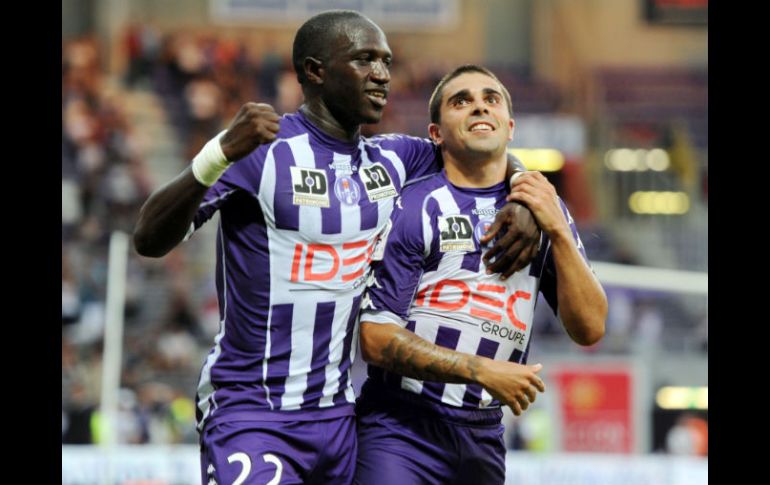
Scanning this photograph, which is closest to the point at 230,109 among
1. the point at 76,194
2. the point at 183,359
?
the point at 76,194

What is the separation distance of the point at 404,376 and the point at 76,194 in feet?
42.5

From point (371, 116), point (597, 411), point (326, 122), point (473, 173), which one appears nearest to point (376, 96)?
point (371, 116)

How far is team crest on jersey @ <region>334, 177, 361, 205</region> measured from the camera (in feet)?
16.3

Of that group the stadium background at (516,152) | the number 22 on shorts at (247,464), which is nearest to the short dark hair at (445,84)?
the number 22 on shorts at (247,464)

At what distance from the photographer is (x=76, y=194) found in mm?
17188

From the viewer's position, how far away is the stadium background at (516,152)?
1232 cm

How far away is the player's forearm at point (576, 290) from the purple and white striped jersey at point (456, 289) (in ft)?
0.61

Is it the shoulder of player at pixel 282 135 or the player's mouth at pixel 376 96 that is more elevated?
the player's mouth at pixel 376 96

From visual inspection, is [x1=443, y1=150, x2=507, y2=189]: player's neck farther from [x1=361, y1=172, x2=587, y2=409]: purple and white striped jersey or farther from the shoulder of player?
the shoulder of player

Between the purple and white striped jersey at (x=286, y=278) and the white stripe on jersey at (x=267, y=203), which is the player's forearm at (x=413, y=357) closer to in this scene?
the purple and white striped jersey at (x=286, y=278)

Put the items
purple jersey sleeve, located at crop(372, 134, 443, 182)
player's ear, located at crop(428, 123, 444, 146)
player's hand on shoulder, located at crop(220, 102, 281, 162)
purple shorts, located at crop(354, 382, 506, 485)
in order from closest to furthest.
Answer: player's hand on shoulder, located at crop(220, 102, 281, 162) → purple shorts, located at crop(354, 382, 506, 485) → purple jersey sleeve, located at crop(372, 134, 443, 182) → player's ear, located at crop(428, 123, 444, 146)

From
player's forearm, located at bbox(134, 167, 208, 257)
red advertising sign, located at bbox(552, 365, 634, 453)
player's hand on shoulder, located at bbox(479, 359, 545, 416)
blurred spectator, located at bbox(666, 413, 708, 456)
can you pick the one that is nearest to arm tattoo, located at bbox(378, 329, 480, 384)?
player's hand on shoulder, located at bbox(479, 359, 545, 416)

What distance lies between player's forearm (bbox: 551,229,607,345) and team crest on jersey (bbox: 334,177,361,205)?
33.7 inches
